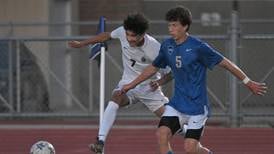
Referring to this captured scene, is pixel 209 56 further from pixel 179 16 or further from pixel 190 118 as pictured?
pixel 190 118

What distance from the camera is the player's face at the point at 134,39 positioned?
29.9 feet

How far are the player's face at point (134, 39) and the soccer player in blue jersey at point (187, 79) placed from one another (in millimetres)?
801

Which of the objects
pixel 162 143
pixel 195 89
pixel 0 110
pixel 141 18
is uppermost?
pixel 141 18

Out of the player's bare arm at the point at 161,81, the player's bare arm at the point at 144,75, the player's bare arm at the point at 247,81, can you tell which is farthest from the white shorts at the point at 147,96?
the player's bare arm at the point at 247,81

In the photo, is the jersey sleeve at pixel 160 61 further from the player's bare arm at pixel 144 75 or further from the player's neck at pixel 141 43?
the player's neck at pixel 141 43

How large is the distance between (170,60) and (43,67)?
6.42 m

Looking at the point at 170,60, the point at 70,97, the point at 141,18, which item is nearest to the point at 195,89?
the point at 170,60

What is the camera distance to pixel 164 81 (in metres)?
9.46

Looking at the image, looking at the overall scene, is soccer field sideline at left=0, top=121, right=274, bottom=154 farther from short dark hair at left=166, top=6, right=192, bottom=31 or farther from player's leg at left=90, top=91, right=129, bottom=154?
short dark hair at left=166, top=6, right=192, bottom=31

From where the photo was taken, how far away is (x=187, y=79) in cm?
822

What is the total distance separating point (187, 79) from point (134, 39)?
1.13 meters

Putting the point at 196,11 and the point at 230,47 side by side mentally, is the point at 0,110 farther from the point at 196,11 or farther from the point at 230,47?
the point at 196,11

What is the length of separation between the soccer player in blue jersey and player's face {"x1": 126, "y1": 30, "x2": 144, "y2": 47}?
80cm

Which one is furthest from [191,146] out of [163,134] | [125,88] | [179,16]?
[179,16]
